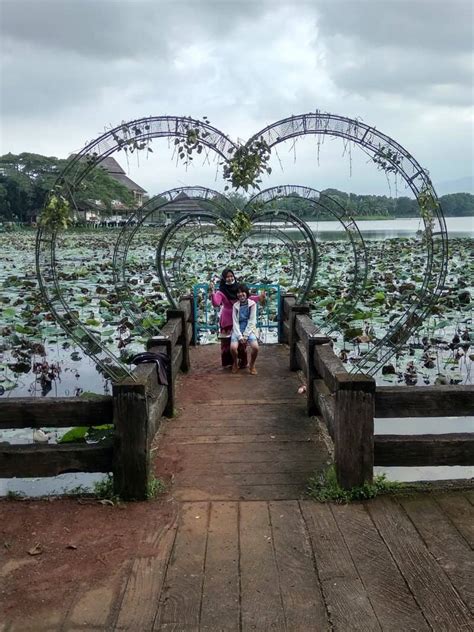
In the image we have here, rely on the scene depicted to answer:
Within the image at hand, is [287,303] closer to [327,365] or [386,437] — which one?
[327,365]

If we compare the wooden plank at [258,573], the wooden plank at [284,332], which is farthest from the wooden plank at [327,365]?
the wooden plank at [284,332]

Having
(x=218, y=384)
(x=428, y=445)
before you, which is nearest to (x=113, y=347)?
(x=218, y=384)

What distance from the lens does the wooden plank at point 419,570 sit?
2.42 metres

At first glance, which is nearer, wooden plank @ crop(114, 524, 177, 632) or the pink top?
wooden plank @ crop(114, 524, 177, 632)

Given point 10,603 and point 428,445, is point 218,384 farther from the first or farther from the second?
point 10,603

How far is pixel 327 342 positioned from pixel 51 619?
3257mm

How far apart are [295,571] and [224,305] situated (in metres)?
4.67

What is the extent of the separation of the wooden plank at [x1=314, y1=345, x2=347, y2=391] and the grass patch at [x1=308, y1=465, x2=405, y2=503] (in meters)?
0.60

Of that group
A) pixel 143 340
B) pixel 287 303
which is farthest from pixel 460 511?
pixel 143 340

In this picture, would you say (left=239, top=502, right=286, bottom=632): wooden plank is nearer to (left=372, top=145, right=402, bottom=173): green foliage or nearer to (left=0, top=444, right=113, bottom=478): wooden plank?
(left=0, top=444, right=113, bottom=478): wooden plank

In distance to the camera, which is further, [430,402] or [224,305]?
[224,305]

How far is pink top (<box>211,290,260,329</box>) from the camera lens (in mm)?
7145

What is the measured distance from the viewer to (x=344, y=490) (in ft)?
11.6

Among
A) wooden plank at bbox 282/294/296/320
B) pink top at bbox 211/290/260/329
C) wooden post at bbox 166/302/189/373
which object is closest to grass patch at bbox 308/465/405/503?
wooden post at bbox 166/302/189/373
